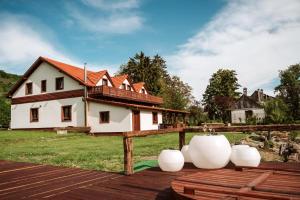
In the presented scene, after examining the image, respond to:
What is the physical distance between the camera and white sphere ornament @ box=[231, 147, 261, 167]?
493cm

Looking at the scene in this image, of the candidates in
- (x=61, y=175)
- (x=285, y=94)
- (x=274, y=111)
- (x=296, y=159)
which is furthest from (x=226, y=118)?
(x=61, y=175)

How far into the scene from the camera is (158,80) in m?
47.9

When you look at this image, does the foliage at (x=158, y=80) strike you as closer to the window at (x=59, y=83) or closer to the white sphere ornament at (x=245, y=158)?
the window at (x=59, y=83)

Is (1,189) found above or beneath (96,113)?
beneath

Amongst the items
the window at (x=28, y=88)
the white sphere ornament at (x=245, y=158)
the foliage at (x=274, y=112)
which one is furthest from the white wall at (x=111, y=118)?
the white sphere ornament at (x=245, y=158)

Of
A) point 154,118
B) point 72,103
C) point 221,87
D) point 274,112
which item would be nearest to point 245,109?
point 221,87

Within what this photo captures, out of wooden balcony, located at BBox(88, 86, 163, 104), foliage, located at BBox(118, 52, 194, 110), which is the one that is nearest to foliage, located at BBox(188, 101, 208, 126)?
foliage, located at BBox(118, 52, 194, 110)

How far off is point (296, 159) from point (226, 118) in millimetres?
50193

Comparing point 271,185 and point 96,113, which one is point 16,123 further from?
point 271,185

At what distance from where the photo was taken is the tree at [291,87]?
59.4 meters

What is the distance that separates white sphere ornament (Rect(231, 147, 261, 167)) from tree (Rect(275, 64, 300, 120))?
59186 mm

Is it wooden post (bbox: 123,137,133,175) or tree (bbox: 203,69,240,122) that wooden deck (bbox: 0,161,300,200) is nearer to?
wooden post (bbox: 123,137,133,175)

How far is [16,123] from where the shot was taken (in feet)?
102

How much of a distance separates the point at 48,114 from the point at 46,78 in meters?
3.78
